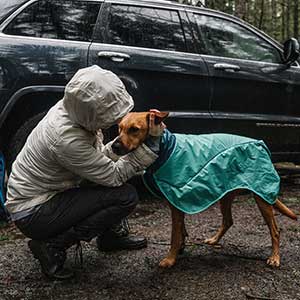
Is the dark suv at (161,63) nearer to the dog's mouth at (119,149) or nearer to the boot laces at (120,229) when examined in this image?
the boot laces at (120,229)

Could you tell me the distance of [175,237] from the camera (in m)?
3.33

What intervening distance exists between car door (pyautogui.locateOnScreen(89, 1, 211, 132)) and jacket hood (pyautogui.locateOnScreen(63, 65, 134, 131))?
1921 mm

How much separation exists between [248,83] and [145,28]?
50.3 inches

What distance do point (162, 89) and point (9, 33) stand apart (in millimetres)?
1542

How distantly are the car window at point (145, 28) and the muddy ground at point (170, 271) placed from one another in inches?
73.0

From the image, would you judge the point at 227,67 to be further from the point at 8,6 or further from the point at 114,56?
the point at 8,6

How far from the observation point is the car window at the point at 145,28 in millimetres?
4879

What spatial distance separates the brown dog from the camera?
305 centimetres

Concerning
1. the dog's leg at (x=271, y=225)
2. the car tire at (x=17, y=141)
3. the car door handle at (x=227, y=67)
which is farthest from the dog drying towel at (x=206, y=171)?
the car door handle at (x=227, y=67)

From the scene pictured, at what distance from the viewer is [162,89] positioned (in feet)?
16.2

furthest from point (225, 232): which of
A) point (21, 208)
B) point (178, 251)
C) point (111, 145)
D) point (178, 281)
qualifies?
point (21, 208)

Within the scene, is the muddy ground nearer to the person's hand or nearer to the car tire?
the car tire

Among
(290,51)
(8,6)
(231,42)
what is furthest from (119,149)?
(290,51)

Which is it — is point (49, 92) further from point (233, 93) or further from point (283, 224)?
point (283, 224)
